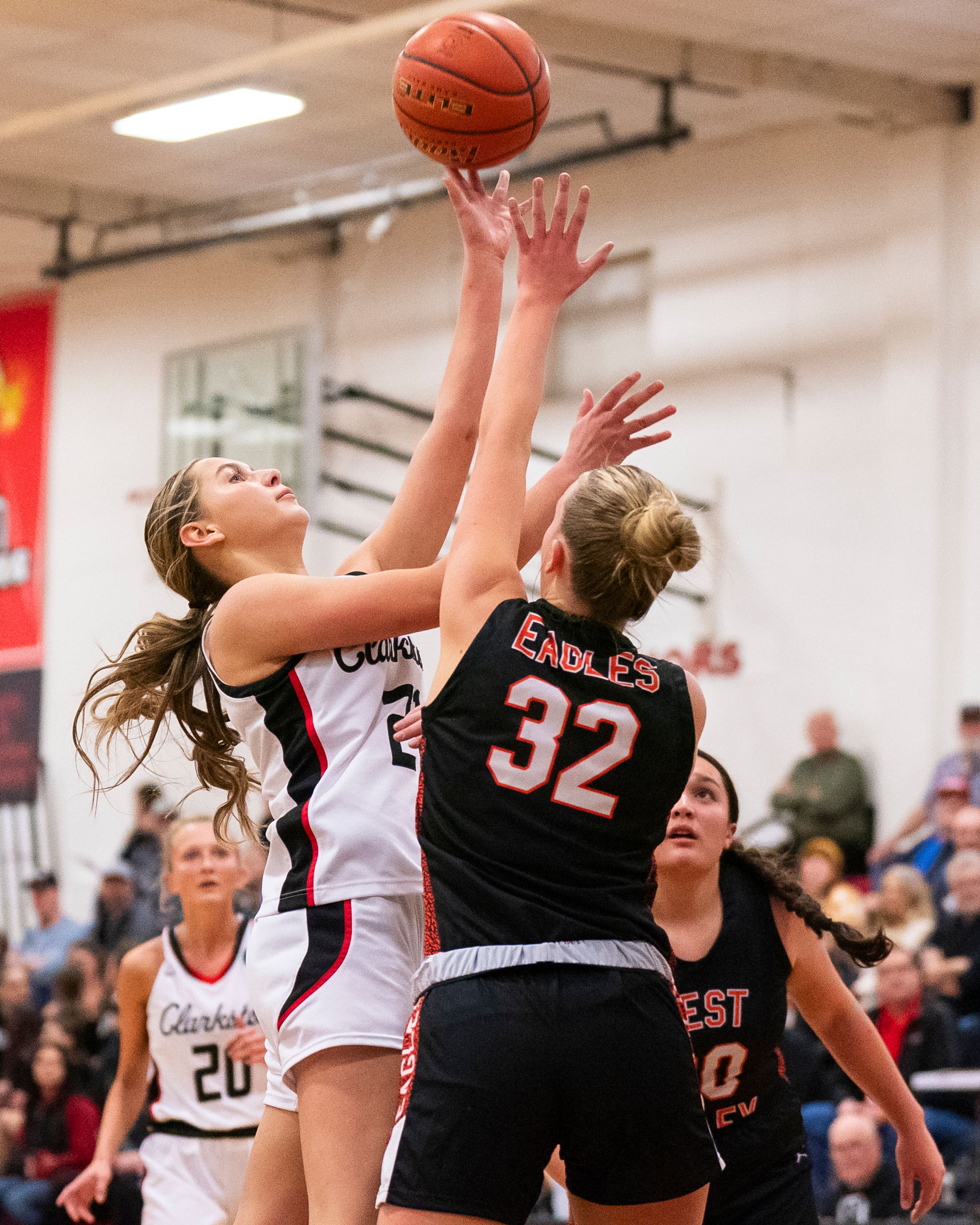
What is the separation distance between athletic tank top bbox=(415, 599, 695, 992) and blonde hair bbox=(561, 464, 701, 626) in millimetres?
93

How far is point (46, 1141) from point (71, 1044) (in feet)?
2.43

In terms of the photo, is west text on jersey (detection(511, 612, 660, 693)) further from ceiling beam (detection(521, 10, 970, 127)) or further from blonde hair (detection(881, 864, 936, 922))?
ceiling beam (detection(521, 10, 970, 127))

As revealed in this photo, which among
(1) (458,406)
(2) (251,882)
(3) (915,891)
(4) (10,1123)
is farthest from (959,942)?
(1) (458,406)

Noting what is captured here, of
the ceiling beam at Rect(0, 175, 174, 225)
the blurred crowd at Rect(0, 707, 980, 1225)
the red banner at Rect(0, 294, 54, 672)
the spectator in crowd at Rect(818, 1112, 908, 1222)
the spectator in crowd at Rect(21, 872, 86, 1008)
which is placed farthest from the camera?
the red banner at Rect(0, 294, 54, 672)

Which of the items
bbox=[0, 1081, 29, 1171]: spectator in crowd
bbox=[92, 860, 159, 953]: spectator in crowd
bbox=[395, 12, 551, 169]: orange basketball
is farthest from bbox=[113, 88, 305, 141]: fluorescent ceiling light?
bbox=[395, 12, 551, 169]: orange basketball

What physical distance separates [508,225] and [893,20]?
7.12m

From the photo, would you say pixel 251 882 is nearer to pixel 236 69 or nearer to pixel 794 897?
pixel 794 897

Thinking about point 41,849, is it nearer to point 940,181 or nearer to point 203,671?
point 940,181

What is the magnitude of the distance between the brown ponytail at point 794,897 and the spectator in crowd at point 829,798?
23.1 feet

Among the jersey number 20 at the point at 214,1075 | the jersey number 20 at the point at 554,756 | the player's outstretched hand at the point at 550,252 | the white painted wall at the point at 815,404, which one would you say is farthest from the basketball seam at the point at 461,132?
the white painted wall at the point at 815,404

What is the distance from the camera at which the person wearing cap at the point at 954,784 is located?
376 inches

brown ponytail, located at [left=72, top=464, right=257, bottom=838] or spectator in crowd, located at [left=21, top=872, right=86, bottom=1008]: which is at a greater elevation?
brown ponytail, located at [left=72, top=464, right=257, bottom=838]

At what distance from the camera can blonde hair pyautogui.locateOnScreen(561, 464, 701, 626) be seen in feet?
9.20

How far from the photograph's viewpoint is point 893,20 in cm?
982
